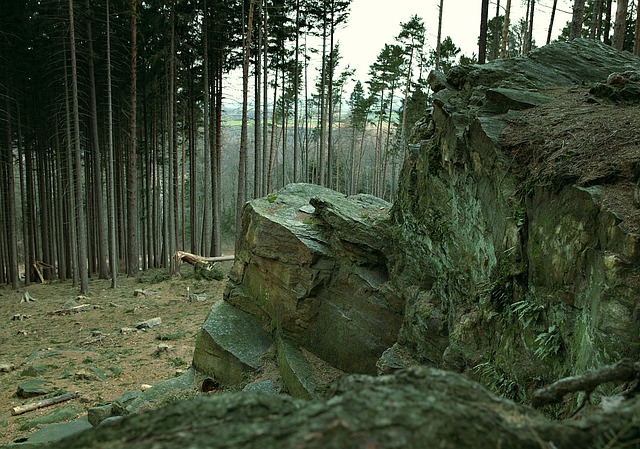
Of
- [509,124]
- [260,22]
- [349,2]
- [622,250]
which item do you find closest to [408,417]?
[622,250]

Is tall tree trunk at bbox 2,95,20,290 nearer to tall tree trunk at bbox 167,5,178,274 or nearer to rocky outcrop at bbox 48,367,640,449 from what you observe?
tall tree trunk at bbox 167,5,178,274

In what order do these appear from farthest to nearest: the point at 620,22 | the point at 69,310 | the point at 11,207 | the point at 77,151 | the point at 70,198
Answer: the point at 11,207
the point at 70,198
the point at 77,151
the point at 69,310
the point at 620,22

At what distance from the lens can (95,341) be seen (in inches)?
512

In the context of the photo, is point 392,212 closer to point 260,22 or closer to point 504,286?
point 504,286

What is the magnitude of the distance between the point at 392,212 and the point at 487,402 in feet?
25.5

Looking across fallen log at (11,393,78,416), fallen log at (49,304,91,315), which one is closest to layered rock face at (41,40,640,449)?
fallen log at (11,393,78,416)

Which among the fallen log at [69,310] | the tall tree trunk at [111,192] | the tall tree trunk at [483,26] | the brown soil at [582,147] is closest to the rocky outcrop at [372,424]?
the brown soil at [582,147]

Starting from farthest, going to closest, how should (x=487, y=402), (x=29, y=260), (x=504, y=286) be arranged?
(x=29, y=260), (x=504, y=286), (x=487, y=402)

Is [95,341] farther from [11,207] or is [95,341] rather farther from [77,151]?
[11,207]

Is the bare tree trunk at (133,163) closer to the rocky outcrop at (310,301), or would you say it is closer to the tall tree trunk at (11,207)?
the tall tree trunk at (11,207)

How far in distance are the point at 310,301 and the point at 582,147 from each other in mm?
5737

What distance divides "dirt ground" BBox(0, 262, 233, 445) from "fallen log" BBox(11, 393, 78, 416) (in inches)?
4.3

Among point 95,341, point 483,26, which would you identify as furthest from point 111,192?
point 483,26

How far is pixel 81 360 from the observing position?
11.7 m
